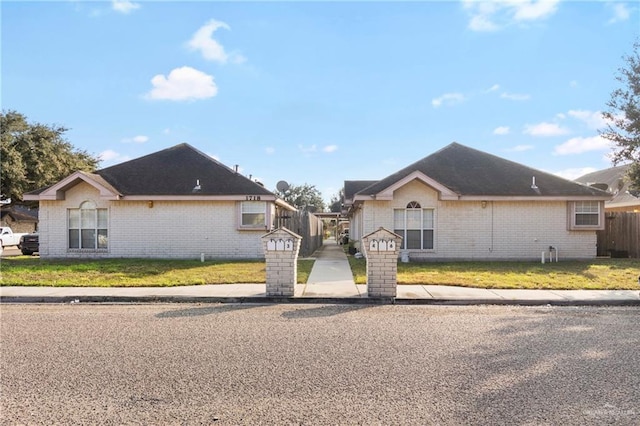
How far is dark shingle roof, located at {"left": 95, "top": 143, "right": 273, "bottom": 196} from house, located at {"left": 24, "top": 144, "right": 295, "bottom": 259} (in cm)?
4

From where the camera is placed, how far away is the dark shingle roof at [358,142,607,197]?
676 inches

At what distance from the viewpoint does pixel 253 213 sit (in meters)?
17.7

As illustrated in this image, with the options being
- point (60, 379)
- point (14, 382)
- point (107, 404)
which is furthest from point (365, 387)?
Answer: point (14, 382)

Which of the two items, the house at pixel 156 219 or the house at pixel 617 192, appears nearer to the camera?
the house at pixel 156 219

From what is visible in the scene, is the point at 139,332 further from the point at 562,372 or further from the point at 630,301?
the point at 630,301

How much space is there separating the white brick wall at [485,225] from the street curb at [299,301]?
318 inches

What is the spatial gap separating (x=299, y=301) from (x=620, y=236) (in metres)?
17.2

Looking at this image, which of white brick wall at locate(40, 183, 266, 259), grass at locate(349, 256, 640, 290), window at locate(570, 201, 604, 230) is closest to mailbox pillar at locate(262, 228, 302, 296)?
grass at locate(349, 256, 640, 290)

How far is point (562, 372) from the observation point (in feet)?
15.8

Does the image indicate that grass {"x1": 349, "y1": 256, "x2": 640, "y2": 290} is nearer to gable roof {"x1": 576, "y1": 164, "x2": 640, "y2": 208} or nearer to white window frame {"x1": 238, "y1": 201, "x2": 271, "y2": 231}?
white window frame {"x1": 238, "y1": 201, "x2": 271, "y2": 231}

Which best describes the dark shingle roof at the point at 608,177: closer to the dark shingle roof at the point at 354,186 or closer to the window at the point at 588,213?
the window at the point at 588,213

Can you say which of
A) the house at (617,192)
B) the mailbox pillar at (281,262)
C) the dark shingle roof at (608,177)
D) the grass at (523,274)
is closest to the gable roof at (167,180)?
the grass at (523,274)

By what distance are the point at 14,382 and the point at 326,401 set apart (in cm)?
317

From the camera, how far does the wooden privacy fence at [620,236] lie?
62.3 ft
